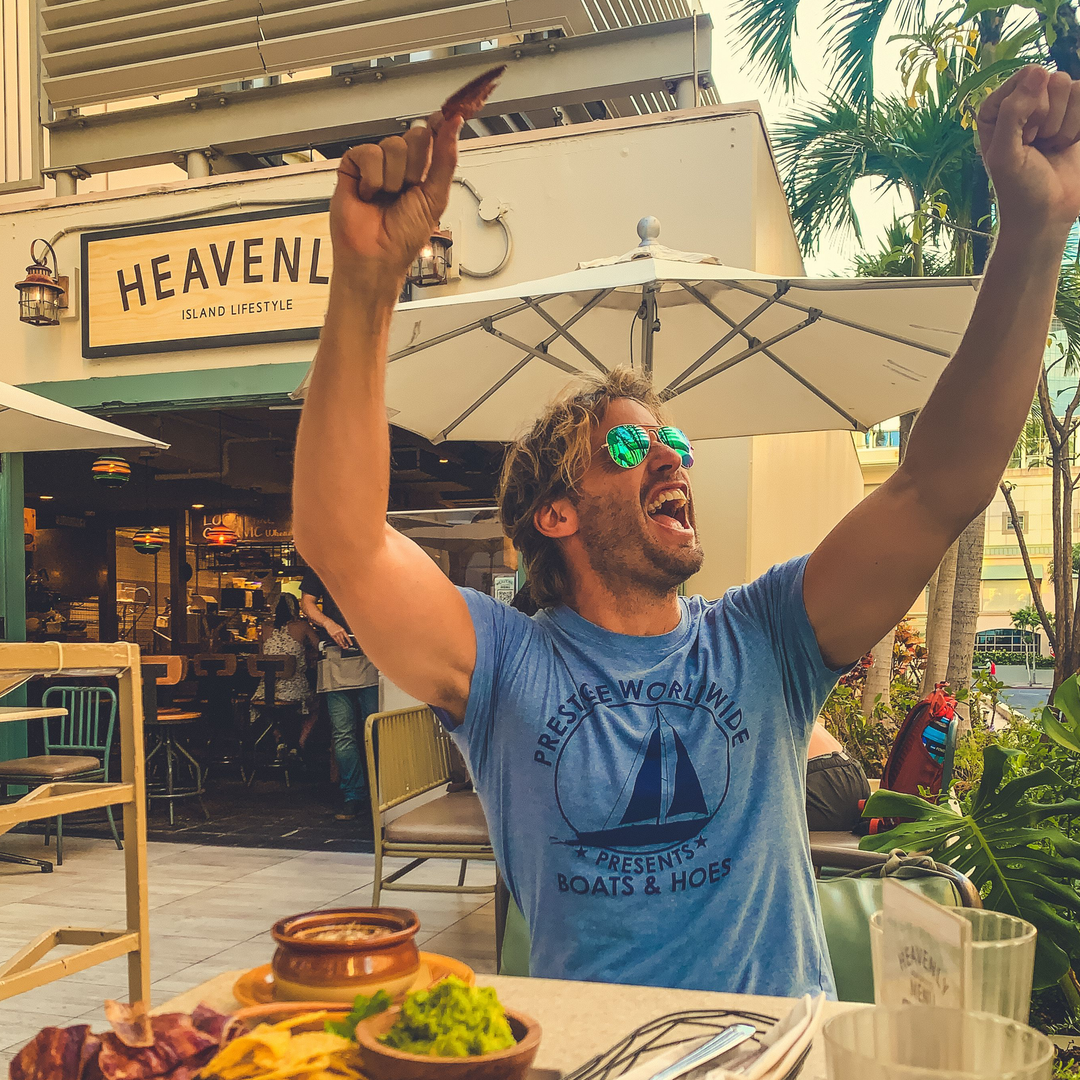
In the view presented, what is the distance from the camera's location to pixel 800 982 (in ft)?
4.73

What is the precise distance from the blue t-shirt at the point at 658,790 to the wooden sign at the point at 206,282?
16.0 feet

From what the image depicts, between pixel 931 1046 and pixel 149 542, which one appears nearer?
pixel 931 1046

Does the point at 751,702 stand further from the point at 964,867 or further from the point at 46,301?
the point at 46,301

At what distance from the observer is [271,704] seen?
8375 millimetres

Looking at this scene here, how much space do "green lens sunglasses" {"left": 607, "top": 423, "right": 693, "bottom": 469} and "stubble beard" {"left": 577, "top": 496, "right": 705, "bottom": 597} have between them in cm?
8

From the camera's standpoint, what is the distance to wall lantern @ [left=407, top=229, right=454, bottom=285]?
574 centimetres

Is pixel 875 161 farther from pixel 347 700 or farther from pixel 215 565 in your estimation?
pixel 215 565

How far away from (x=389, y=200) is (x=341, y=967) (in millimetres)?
825

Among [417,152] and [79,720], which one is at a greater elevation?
[417,152]

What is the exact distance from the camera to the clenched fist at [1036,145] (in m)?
1.19

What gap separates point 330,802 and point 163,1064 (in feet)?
22.9

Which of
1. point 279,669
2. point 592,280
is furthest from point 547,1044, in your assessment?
point 279,669

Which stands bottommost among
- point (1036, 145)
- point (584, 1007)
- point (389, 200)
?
point (584, 1007)

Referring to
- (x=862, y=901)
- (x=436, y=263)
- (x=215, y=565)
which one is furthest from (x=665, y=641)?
(x=215, y=565)
